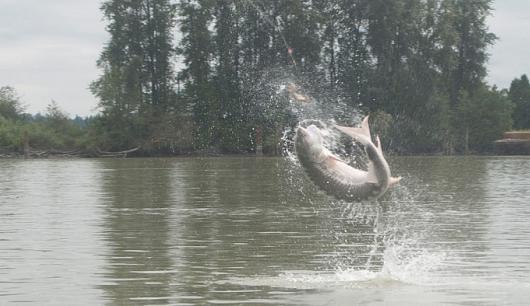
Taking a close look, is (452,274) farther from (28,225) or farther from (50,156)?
(50,156)

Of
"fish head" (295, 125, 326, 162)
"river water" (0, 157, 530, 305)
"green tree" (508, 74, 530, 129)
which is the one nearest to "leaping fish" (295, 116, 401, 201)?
"fish head" (295, 125, 326, 162)

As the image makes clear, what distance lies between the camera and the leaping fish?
14.1 m

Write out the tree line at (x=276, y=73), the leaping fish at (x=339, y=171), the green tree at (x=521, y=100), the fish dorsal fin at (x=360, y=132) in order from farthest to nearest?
the green tree at (x=521, y=100)
the tree line at (x=276, y=73)
the leaping fish at (x=339, y=171)
the fish dorsal fin at (x=360, y=132)

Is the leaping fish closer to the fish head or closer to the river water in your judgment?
the fish head

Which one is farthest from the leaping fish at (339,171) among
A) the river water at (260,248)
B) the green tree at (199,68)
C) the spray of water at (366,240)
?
the green tree at (199,68)

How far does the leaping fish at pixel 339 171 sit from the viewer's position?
1413 centimetres

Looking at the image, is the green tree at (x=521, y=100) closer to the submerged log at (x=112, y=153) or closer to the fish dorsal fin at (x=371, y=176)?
the submerged log at (x=112, y=153)

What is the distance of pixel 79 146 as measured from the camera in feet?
301

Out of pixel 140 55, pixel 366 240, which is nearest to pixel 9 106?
pixel 140 55

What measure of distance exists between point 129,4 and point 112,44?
13.1ft

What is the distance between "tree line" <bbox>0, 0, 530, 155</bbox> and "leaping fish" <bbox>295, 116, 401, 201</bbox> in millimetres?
69761

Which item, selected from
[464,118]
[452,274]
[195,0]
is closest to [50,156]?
[195,0]

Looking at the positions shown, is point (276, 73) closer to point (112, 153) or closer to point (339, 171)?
point (112, 153)

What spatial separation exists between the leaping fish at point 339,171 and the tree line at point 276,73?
229 ft
